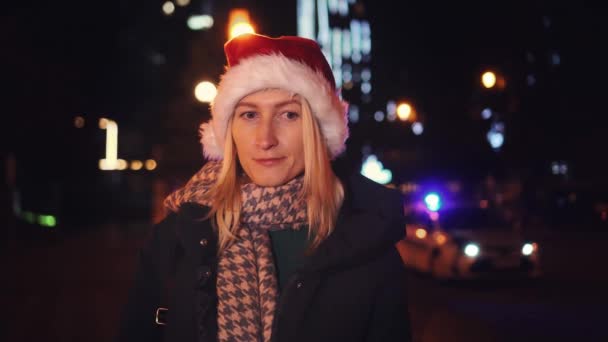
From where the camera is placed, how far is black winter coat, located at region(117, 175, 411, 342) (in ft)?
7.70

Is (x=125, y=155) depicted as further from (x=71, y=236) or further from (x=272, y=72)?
(x=272, y=72)

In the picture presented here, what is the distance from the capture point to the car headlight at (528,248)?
475 inches

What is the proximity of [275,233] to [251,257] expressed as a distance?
0.20 m

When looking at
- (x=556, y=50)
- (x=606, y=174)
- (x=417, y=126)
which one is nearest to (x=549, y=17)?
(x=556, y=50)

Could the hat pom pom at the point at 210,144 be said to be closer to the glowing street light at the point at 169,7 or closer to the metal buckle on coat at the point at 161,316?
the metal buckle on coat at the point at 161,316

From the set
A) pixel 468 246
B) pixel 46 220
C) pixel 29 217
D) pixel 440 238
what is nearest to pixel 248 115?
pixel 468 246

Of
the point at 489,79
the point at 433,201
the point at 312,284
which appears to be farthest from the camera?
the point at 489,79

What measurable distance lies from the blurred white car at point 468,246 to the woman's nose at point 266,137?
10.0 metres

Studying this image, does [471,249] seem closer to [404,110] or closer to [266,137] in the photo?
[266,137]

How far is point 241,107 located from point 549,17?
24.3 metres

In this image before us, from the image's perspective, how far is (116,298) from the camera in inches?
428

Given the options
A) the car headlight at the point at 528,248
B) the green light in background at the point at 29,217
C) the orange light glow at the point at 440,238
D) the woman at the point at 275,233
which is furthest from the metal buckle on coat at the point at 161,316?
the green light in background at the point at 29,217

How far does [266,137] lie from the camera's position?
2.53 meters

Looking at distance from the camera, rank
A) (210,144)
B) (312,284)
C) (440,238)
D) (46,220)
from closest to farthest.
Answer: (312,284), (210,144), (440,238), (46,220)
